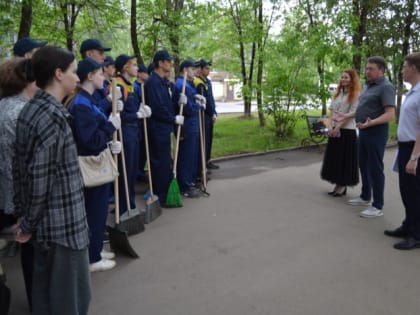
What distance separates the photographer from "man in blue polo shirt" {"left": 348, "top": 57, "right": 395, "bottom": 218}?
16.7 ft

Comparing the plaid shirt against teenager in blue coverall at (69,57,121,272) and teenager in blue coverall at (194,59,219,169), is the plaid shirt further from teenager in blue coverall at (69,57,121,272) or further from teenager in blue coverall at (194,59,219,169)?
teenager in blue coverall at (194,59,219,169)

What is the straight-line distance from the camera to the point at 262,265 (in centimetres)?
396

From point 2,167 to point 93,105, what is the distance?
36.8 inches

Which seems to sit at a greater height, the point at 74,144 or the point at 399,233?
the point at 74,144

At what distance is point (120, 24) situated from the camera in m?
12.8

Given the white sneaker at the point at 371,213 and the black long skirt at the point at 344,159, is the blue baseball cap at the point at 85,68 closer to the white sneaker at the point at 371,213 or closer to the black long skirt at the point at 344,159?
the white sneaker at the point at 371,213

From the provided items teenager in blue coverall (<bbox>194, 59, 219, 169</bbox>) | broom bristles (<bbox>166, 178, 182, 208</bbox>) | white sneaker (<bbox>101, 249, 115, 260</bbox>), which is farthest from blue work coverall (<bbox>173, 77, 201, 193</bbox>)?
white sneaker (<bbox>101, 249, 115, 260</bbox>)

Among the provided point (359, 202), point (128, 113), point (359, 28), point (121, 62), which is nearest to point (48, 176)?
point (128, 113)

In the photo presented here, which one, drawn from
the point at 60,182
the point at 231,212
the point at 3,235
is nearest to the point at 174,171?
the point at 231,212

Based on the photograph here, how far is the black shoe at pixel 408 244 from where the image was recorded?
4340mm

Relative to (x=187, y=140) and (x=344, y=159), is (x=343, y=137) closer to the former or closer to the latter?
(x=344, y=159)

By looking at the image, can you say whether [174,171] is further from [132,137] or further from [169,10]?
[169,10]

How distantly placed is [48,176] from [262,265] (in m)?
2.42

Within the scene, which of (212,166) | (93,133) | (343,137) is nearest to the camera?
(93,133)
